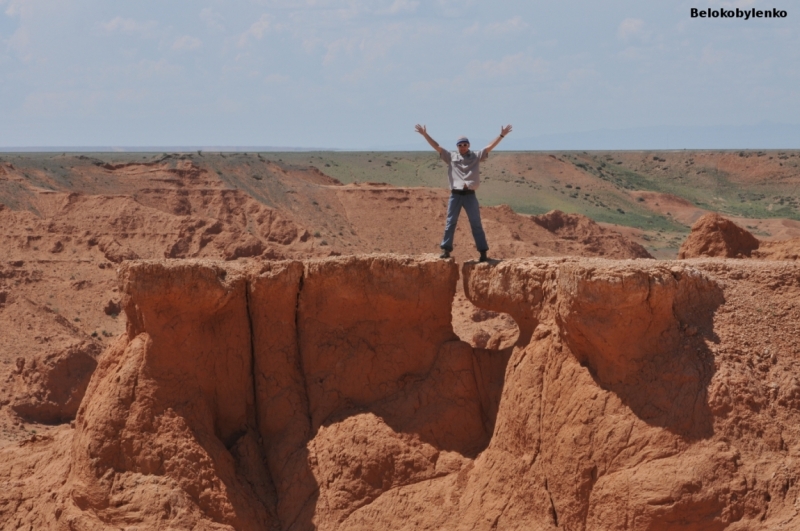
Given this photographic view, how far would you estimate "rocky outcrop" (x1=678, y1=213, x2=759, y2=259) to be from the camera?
16.0 meters

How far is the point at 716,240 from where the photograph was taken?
634 inches

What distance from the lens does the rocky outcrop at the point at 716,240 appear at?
16031 mm

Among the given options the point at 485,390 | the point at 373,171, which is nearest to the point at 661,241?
the point at 373,171

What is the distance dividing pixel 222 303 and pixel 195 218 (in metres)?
27.4

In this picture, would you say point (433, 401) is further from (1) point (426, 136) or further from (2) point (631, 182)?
(2) point (631, 182)

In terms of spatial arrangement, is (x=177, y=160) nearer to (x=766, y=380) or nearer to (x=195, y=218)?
(x=195, y=218)

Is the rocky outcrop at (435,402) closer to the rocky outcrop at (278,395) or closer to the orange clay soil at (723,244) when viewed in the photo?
the rocky outcrop at (278,395)

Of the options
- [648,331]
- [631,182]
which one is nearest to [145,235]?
[648,331]

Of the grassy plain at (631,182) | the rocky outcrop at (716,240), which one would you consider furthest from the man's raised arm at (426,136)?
→ the grassy plain at (631,182)

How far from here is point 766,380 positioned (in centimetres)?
1076

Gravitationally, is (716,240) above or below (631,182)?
above

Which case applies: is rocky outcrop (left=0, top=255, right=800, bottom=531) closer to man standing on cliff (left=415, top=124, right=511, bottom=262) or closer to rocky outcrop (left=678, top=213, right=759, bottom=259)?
man standing on cliff (left=415, top=124, right=511, bottom=262)

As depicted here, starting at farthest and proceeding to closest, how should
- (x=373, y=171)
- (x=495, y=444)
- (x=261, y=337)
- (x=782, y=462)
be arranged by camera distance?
(x=373, y=171)
(x=261, y=337)
(x=495, y=444)
(x=782, y=462)

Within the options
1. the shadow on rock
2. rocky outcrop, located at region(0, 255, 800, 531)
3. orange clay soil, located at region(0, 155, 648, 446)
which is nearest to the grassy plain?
orange clay soil, located at region(0, 155, 648, 446)
